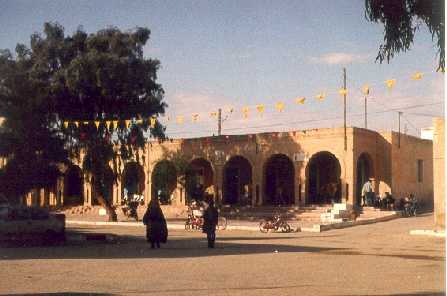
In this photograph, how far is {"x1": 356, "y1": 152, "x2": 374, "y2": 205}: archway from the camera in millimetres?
34531

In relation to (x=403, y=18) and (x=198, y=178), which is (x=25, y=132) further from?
(x=403, y=18)

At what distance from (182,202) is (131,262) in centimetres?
2525

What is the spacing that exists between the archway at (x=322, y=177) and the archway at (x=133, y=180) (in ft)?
39.0

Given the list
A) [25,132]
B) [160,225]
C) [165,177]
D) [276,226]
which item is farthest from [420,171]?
[160,225]

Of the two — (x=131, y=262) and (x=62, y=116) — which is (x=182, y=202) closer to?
(x=62, y=116)

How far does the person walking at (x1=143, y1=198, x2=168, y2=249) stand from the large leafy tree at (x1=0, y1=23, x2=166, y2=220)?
40.1ft

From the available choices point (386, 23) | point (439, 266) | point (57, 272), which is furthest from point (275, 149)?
point (386, 23)

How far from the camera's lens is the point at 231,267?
1278 cm

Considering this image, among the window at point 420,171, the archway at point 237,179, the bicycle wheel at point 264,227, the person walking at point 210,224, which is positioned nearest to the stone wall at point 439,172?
the bicycle wheel at point 264,227

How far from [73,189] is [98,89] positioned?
60.2ft

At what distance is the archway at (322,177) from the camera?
35531mm

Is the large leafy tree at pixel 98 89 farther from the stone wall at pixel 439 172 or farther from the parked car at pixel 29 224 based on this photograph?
the stone wall at pixel 439 172

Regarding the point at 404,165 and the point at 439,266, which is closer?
the point at 439,266

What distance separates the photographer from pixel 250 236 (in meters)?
23.0
